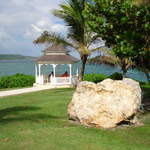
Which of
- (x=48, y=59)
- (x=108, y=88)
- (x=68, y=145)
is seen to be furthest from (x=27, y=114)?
(x=48, y=59)

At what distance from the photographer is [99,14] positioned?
13148mm

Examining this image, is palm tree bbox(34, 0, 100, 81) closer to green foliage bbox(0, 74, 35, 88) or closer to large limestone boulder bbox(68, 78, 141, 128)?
green foliage bbox(0, 74, 35, 88)

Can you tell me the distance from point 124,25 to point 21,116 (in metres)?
5.85

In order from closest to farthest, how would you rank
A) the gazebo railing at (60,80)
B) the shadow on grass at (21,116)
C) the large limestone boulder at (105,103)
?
the large limestone boulder at (105,103) < the shadow on grass at (21,116) < the gazebo railing at (60,80)

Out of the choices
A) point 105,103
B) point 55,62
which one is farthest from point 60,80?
point 105,103

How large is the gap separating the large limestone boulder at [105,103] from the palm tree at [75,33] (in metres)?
10.9

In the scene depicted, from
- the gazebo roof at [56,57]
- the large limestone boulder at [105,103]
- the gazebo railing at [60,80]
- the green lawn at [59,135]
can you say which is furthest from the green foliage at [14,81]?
the large limestone boulder at [105,103]

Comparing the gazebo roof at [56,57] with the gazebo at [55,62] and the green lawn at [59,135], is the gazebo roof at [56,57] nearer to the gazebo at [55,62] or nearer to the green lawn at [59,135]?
the gazebo at [55,62]

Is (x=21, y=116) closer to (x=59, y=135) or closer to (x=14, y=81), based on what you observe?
(x=59, y=135)

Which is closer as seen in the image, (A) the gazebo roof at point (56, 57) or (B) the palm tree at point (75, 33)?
(B) the palm tree at point (75, 33)

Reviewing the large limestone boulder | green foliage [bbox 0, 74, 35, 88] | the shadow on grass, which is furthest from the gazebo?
the large limestone boulder

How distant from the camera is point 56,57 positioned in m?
29.7

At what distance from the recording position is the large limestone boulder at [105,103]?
32.7ft

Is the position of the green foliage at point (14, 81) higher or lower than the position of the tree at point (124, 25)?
lower
